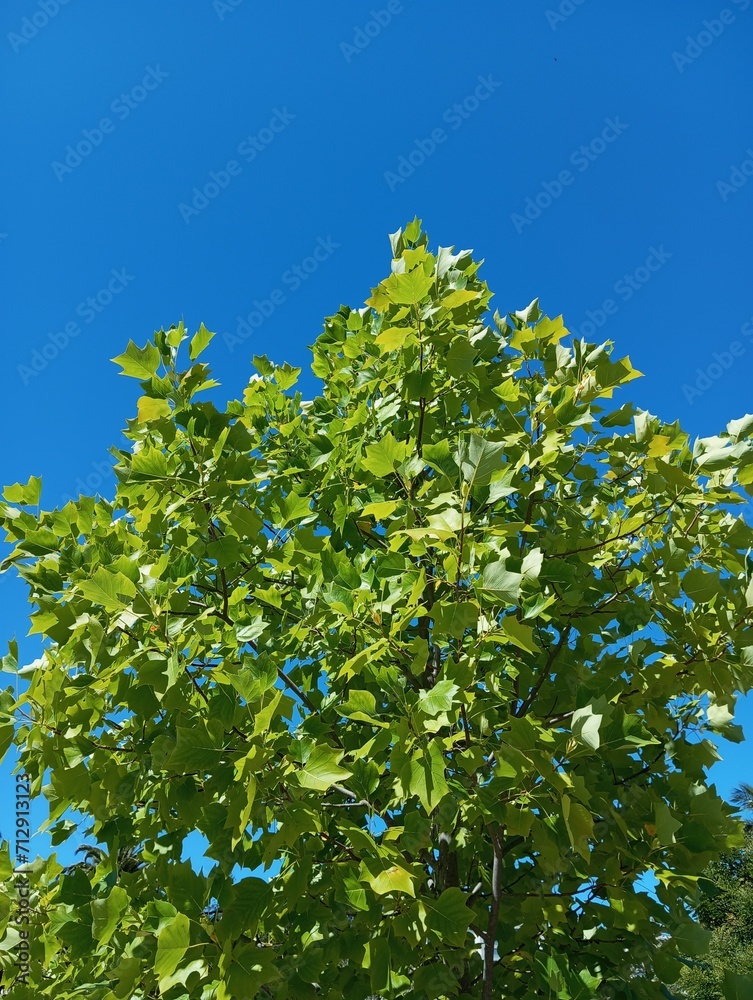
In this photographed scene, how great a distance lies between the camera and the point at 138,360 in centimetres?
270

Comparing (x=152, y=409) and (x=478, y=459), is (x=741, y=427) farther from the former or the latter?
(x=152, y=409)

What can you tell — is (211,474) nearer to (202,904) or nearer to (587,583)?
(202,904)

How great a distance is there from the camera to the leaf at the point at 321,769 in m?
2.07

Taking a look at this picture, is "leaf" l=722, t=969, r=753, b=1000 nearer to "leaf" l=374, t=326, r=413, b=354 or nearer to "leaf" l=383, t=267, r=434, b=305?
"leaf" l=374, t=326, r=413, b=354

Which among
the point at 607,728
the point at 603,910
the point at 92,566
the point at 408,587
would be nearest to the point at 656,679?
the point at 607,728

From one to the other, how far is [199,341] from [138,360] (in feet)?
0.85

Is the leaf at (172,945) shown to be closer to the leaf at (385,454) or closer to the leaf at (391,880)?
the leaf at (391,880)

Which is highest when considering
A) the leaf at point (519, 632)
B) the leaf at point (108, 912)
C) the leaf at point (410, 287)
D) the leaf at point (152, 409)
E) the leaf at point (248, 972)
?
the leaf at point (410, 287)

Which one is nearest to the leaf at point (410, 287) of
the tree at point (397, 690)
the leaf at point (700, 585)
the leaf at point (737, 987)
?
the tree at point (397, 690)

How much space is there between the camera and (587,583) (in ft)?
10.6

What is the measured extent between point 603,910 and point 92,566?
8.78 ft

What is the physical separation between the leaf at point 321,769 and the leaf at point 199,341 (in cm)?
166

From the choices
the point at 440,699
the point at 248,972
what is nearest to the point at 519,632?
the point at 440,699

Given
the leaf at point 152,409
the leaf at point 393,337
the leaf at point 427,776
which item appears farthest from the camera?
the leaf at point 393,337
